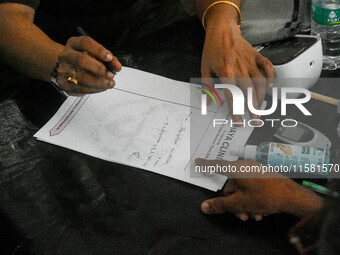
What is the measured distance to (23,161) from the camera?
83 cm

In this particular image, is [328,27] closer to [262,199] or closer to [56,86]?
[262,199]

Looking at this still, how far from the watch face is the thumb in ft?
1.00

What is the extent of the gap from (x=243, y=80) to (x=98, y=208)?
0.38 metres

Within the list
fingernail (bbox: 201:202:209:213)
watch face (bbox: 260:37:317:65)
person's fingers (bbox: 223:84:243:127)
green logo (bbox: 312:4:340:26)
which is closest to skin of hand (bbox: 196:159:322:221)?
fingernail (bbox: 201:202:209:213)

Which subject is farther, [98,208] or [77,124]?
[77,124]

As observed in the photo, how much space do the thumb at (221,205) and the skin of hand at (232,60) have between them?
199 mm

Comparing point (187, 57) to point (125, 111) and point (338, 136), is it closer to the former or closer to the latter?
point (125, 111)

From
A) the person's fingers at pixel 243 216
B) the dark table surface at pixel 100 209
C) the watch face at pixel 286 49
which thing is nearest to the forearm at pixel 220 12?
the watch face at pixel 286 49

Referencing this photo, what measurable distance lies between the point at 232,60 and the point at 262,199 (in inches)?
13.1

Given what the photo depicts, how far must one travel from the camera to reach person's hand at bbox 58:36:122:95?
2.69 feet

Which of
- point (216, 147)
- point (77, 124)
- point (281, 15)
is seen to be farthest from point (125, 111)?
point (281, 15)

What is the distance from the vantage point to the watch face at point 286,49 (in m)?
0.83

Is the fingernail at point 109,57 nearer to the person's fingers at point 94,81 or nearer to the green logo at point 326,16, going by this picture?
the person's fingers at point 94,81

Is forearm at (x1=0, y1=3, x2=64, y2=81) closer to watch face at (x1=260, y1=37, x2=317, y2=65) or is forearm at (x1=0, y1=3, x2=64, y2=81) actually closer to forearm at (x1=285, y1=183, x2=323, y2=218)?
watch face at (x1=260, y1=37, x2=317, y2=65)
